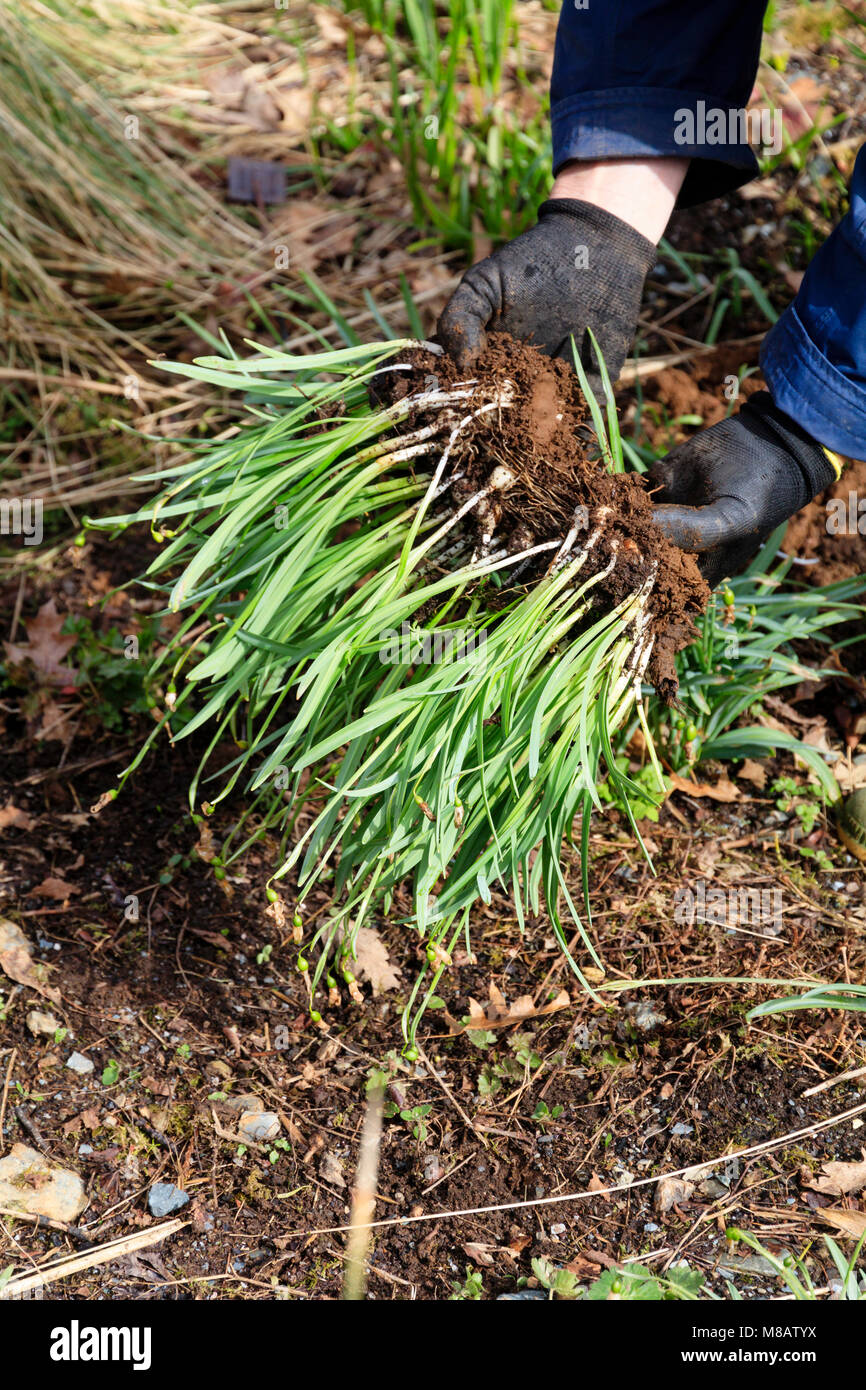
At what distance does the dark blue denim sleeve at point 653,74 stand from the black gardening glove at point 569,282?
0.43 feet

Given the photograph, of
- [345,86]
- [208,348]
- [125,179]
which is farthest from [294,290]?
[345,86]

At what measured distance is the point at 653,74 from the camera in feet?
6.14

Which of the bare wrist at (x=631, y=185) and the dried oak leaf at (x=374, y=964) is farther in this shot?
the bare wrist at (x=631, y=185)

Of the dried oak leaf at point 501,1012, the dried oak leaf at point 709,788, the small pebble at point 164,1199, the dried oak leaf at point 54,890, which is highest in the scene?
the dried oak leaf at point 709,788

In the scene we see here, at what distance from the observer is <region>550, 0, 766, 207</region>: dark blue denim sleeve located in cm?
184

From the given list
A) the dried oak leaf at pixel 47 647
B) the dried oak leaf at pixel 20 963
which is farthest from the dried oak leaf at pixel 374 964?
the dried oak leaf at pixel 47 647

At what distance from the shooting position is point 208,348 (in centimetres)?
262

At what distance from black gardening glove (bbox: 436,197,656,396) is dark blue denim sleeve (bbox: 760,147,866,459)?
294 millimetres

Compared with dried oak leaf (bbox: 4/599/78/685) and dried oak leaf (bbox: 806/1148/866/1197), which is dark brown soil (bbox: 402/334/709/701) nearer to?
dried oak leaf (bbox: 806/1148/866/1197)

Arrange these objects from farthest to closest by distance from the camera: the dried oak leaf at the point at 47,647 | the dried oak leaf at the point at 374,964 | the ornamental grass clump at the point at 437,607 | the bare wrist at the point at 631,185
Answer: the dried oak leaf at the point at 47,647 < the bare wrist at the point at 631,185 < the dried oak leaf at the point at 374,964 < the ornamental grass clump at the point at 437,607

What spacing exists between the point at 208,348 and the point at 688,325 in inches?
47.4

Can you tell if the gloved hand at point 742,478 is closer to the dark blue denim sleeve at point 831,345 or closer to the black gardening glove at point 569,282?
the dark blue denim sleeve at point 831,345

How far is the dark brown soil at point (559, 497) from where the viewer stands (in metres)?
1.55

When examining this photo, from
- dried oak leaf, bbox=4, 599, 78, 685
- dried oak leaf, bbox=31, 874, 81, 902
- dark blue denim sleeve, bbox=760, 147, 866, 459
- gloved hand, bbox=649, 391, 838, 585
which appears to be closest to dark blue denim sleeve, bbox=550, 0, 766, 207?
dark blue denim sleeve, bbox=760, 147, 866, 459
